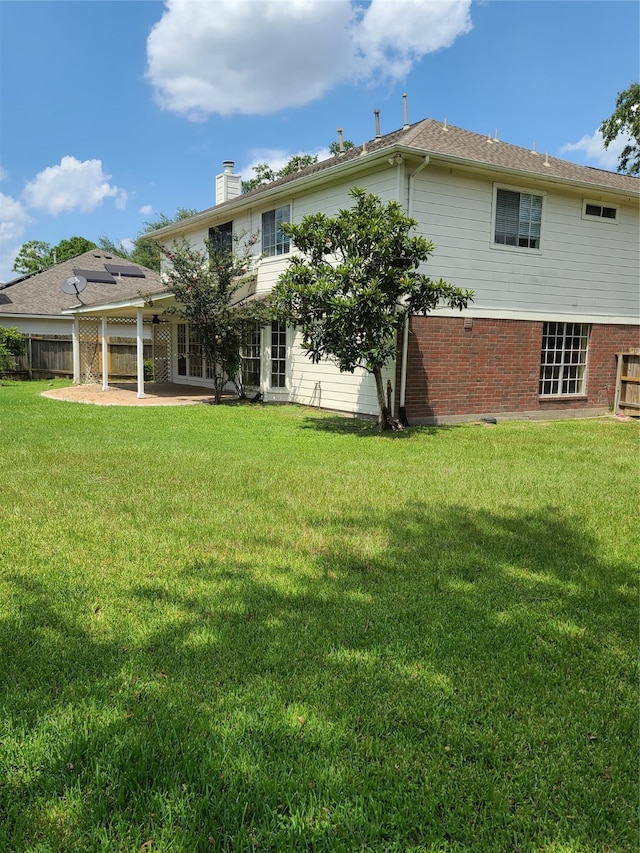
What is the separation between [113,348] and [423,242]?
55.4 feet

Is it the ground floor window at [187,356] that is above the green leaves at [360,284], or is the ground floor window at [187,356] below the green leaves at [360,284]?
below

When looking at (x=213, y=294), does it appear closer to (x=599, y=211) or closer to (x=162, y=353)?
(x=162, y=353)

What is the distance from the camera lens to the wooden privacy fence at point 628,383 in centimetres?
1435

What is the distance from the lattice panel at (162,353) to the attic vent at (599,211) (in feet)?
48.4

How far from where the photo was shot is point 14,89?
46.5 feet

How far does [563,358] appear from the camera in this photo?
14.4 m

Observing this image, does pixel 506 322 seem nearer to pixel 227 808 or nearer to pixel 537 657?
pixel 537 657

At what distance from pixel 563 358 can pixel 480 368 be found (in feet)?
9.79

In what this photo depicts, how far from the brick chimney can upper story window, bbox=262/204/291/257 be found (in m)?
7.02

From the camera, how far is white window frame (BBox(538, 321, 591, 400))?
1406cm

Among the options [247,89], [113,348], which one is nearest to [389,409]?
[247,89]

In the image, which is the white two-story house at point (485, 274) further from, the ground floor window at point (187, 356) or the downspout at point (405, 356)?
the ground floor window at point (187, 356)

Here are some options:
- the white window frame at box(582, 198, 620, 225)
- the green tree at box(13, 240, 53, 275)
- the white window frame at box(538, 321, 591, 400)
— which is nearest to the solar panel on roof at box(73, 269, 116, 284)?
the white window frame at box(538, 321, 591, 400)

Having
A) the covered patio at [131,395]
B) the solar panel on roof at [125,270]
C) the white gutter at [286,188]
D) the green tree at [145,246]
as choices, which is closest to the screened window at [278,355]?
the covered patio at [131,395]
